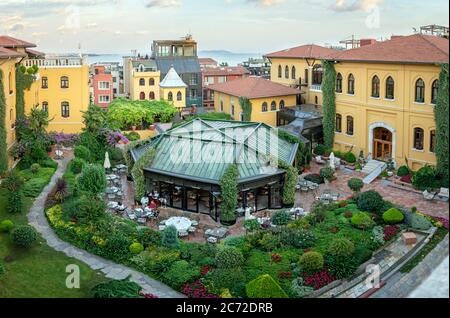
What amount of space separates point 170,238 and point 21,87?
19.5m

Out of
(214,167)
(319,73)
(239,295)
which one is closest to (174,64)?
(319,73)

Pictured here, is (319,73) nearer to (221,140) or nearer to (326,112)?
(326,112)

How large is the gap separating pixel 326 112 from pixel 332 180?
7.13 metres

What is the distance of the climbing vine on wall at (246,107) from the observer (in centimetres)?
4125

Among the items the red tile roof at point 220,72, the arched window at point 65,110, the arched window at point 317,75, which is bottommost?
the arched window at point 65,110

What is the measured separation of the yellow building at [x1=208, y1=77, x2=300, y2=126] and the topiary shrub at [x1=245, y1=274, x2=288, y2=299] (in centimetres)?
2595

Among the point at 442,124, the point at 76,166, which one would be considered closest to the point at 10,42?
the point at 76,166

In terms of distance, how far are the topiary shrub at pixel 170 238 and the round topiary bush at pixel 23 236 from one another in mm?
4917

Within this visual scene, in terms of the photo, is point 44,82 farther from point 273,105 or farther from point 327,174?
point 327,174

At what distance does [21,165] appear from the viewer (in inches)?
1241

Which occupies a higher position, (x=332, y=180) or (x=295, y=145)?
(x=295, y=145)

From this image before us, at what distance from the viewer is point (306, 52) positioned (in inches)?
1832

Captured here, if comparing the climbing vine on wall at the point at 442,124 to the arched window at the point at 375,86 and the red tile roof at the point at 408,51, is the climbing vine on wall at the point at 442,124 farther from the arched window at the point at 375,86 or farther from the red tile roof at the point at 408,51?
the arched window at the point at 375,86

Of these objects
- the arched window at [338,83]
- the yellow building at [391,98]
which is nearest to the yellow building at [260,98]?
the arched window at [338,83]
